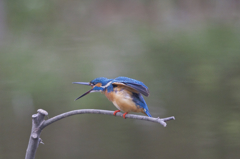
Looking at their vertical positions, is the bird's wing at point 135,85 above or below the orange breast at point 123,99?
above

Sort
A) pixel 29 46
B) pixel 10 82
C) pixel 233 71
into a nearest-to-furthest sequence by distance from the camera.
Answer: pixel 233 71
pixel 10 82
pixel 29 46

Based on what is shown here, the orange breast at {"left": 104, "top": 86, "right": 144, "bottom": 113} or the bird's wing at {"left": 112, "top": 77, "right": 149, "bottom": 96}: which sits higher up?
the bird's wing at {"left": 112, "top": 77, "right": 149, "bottom": 96}

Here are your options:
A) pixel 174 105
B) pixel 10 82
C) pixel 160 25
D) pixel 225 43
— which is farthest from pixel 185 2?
pixel 10 82

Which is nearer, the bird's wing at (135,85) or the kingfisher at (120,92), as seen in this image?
the bird's wing at (135,85)

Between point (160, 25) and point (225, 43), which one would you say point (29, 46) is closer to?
point (160, 25)

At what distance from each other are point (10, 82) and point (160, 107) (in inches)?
63.8

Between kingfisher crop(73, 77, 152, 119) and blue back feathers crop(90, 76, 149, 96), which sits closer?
blue back feathers crop(90, 76, 149, 96)

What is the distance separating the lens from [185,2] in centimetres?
292

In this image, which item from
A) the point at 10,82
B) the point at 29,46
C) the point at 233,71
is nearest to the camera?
the point at 233,71

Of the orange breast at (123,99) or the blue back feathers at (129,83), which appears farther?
the orange breast at (123,99)

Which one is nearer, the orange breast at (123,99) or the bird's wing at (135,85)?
the bird's wing at (135,85)

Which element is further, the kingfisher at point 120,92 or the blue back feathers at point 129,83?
the kingfisher at point 120,92

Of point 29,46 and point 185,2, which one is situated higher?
point 185,2

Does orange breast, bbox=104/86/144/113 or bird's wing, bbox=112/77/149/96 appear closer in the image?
bird's wing, bbox=112/77/149/96
